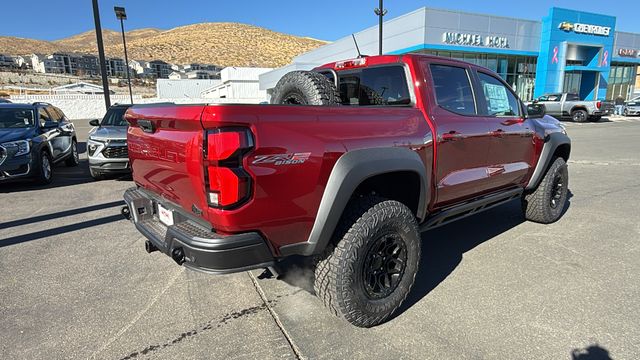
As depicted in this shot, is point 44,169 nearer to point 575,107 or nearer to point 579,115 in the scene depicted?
point 575,107

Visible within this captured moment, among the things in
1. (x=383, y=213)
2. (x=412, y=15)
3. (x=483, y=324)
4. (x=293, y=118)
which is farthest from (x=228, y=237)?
(x=412, y=15)

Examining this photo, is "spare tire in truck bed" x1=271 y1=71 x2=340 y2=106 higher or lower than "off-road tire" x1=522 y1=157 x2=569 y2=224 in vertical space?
higher

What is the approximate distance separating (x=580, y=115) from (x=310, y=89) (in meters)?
25.0

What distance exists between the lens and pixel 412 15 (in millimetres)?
24672

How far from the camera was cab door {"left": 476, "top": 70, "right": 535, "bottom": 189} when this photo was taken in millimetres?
3707

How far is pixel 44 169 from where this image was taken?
7.33 metres

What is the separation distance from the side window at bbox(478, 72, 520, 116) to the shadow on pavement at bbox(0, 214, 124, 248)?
15.5ft

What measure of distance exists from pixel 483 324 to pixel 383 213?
1.06 m

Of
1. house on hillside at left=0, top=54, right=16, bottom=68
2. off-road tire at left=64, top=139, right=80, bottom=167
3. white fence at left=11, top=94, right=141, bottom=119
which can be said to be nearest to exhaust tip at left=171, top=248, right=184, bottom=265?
off-road tire at left=64, top=139, right=80, bottom=167

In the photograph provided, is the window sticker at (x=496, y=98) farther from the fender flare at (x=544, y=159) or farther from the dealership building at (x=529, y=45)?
the dealership building at (x=529, y=45)

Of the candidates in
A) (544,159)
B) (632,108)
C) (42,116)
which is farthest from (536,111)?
(632,108)

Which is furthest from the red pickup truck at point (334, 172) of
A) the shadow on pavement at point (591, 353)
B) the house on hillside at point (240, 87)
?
the house on hillside at point (240, 87)

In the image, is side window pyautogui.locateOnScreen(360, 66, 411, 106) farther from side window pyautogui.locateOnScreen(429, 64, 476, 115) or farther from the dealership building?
the dealership building

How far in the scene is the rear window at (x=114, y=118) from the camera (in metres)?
8.35
